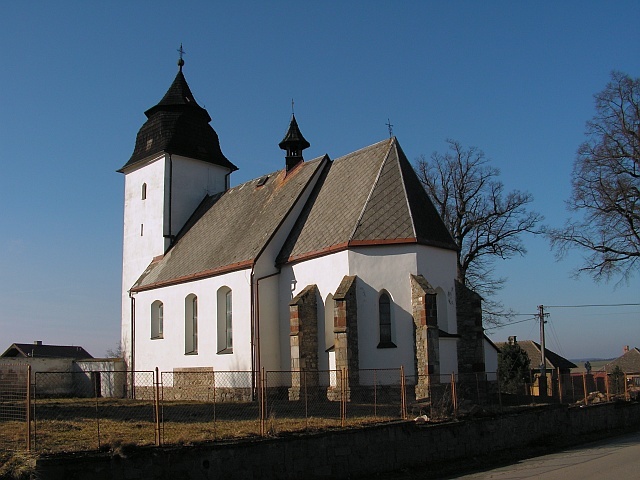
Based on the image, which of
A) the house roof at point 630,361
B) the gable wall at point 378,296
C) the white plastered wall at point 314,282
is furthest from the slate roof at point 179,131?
the house roof at point 630,361

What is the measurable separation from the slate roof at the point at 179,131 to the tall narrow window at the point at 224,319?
9347 millimetres

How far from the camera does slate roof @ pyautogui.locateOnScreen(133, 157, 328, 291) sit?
25484 mm

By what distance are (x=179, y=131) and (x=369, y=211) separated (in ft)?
46.7

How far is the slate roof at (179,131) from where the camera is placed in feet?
107

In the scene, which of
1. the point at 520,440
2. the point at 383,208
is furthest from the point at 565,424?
the point at 383,208

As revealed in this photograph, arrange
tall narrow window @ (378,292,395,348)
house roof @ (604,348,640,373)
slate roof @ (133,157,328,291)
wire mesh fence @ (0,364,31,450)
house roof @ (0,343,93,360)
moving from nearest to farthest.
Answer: wire mesh fence @ (0,364,31,450) < tall narrow window @ (378,292,395,348) < slate roof @ (133,157,328,291) < house roof @ (0,343,93,360) < house roof @ (604,348,640,373)

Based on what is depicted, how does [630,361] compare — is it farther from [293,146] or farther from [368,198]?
[368,198]

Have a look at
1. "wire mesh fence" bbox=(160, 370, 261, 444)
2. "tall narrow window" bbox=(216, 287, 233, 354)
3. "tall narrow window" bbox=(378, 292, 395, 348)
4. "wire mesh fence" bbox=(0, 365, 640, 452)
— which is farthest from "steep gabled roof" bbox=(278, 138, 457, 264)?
"wire mesh fence" bbox=(160, 370, 261, 444)

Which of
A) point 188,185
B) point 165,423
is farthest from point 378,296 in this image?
A: point 188,185

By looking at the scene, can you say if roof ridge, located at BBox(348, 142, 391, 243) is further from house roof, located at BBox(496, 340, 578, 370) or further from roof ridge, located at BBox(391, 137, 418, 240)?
house roof, located at BBox(496, 340, 578, 370)

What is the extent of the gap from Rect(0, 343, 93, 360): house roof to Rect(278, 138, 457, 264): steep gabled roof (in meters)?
25.1

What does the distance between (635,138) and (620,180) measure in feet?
5.94

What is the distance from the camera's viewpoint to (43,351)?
49375mm

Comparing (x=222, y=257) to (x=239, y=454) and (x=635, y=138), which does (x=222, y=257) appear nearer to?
(x=239, y=454)
